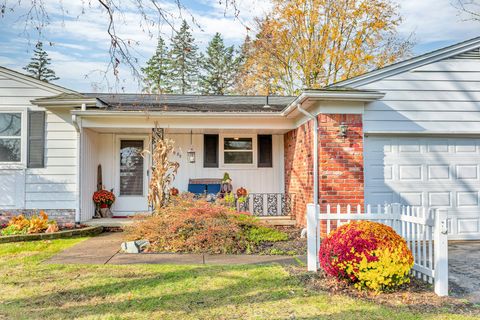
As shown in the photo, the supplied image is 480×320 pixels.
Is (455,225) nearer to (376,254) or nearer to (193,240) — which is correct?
(376,254)

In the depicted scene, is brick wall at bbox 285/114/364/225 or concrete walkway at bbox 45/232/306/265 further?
brick wall at bbox 285/114/364/225

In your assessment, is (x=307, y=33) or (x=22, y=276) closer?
(x=22, y=276)

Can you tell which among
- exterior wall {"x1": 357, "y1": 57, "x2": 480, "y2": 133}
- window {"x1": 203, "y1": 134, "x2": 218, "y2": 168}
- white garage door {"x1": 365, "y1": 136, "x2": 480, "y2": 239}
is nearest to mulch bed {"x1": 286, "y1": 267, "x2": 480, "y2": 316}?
white garage door {"x1": 365, "y1": 136, "x2": 480, "y2": 239}

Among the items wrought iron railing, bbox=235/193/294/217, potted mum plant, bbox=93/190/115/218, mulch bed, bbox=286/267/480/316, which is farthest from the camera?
potted mum plant, bbox=93/190/115/218

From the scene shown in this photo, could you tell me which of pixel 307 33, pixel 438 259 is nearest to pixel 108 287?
pixel 438 259

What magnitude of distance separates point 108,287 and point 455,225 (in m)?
6.85

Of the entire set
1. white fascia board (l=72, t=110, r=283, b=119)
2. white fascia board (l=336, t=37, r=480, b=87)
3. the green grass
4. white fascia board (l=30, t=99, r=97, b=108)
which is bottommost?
the green grass

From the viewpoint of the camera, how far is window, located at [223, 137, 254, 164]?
1067 centimetres

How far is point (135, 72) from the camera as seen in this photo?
14.8ft

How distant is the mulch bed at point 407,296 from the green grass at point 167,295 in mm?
150

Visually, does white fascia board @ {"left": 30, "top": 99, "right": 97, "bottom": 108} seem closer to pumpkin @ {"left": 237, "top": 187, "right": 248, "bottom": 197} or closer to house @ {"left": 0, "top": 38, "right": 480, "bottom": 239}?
house @ {"left": 0, "top": 38, "right": 480, "bottom": 239}

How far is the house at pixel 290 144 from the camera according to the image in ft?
24.7

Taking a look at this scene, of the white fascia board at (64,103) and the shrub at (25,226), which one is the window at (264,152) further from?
the shrub at (25,226)

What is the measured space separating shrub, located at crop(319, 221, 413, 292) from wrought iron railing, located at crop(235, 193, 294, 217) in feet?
16.7
